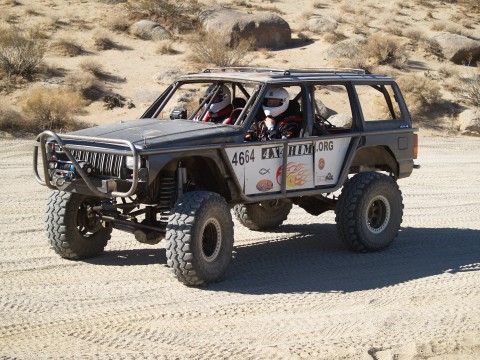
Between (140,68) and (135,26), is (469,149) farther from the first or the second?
(135,26)

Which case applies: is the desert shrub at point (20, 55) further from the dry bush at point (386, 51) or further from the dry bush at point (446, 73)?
the dry bush at point (446, 73)

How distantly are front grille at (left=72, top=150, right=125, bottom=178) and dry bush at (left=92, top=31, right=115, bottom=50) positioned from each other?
21.1 meters

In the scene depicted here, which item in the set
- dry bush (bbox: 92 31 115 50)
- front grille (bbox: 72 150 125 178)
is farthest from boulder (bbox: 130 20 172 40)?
front grille (bbox: 72 150 125 178)

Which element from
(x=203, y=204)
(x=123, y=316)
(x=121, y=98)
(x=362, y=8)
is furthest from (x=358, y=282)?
(x=362, y=8)

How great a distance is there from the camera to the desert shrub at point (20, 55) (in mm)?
23812

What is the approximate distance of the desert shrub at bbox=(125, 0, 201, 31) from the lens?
102 ft

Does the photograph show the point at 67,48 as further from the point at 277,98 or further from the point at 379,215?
the point at 277,98

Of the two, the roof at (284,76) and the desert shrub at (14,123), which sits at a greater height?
the roof at (284,76)

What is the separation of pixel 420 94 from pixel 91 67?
10.4 meters

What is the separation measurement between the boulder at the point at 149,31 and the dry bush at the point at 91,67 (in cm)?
482

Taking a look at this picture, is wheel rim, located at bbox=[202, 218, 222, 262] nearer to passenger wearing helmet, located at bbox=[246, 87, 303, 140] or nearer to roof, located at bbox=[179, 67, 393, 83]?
passenger wearing helmet, located at bbox=[246, 87, 303, 140]

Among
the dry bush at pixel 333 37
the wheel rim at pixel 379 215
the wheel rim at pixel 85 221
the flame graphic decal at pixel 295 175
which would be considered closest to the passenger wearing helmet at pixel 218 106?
the flame graphic decal at pixel 295 175

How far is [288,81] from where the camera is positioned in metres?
8.32

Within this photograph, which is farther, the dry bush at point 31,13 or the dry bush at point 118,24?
the dry bush at point 31,13
